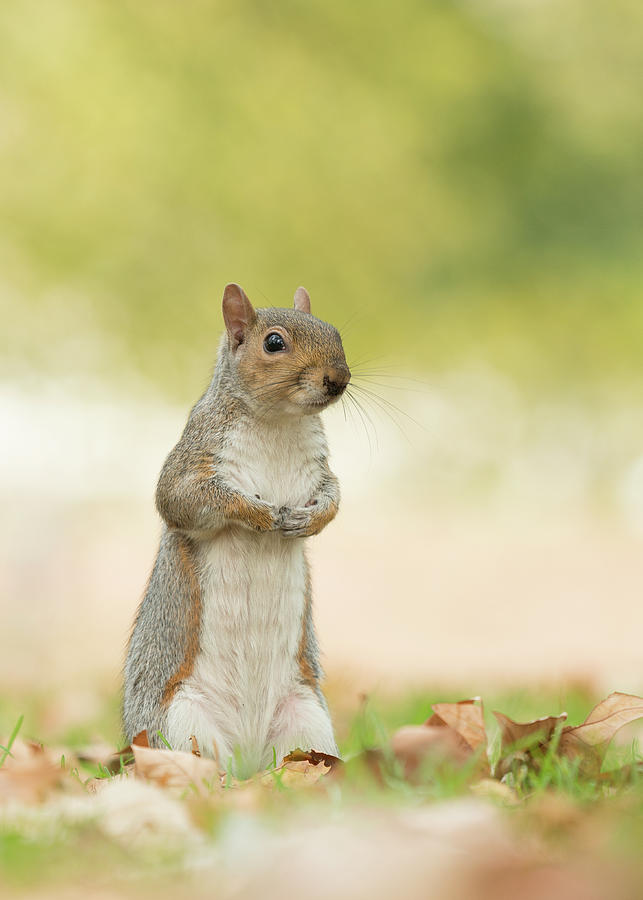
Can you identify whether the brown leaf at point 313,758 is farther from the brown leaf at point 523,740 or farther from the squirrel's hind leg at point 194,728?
the brown leaf at point 523,740

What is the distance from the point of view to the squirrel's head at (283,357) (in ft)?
10.00

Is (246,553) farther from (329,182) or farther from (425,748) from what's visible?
(329,182)

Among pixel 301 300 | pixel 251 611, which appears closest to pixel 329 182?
pixel 301 300

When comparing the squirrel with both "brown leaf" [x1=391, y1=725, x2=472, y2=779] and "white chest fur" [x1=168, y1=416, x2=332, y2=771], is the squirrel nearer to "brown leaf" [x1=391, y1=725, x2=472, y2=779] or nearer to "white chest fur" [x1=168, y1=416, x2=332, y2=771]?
"white chest fur" [x1=168, y1=416, x2=332, y2=771]

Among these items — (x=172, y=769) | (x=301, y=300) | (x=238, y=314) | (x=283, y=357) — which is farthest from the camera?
(x=301, y=300)

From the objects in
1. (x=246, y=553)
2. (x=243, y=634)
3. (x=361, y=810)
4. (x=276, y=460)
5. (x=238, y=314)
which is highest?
(x=238, y=314)

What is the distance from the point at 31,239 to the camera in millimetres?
11336

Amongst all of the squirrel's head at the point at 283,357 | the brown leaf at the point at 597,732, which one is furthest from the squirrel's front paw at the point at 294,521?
the brown leaf at the point at 597,732

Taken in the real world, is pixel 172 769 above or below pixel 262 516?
below

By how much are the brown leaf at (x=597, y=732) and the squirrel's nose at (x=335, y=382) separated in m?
1.03

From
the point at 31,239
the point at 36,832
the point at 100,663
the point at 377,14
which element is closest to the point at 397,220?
the point at 377,14

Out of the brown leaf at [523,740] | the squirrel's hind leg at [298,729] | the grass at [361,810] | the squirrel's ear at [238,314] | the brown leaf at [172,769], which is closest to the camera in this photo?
the grass at [361,810]

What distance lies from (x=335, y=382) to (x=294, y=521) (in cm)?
39

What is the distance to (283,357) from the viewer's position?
3.11 m
